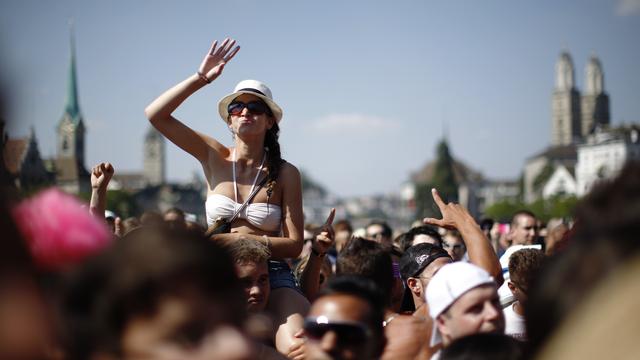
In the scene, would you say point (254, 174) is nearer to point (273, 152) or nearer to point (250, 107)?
point (273, 152)

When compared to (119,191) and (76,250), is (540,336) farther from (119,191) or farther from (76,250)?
(119,191)

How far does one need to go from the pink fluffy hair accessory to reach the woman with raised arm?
2.93 metres

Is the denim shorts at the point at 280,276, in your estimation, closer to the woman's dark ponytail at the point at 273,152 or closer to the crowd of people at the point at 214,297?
the woman's dark ponytail at the point at 273,152

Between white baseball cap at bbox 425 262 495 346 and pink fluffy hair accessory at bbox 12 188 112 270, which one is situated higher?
pink fluffy hair accessory at bbox 12 188 112 270

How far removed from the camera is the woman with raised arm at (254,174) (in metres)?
5.34

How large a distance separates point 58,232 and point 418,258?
4.06 metres

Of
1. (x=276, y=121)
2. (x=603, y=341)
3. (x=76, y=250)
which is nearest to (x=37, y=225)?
(x=76, y=250)

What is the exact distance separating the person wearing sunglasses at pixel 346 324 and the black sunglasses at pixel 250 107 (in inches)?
93.3

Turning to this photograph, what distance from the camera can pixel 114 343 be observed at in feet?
6.32

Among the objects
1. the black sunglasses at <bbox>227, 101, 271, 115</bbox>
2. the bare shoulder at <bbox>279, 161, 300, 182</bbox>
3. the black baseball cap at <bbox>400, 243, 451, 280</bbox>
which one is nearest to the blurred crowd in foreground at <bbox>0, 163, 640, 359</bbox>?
the black sunglasses at <bbox>227, 101, 271, 115</bbox>

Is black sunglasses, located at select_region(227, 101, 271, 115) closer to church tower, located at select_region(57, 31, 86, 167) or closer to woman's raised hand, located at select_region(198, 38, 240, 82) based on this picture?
woman's raised hand, located at select_region(198, 38, 240, 82)

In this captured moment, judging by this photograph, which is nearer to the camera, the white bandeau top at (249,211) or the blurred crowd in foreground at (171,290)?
the blurred crowd in foreground at (171,290)

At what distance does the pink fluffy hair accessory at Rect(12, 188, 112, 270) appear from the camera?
2.14 m

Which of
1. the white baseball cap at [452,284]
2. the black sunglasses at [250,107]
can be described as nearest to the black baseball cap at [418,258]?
the black sunglasses at [250,107]
